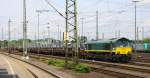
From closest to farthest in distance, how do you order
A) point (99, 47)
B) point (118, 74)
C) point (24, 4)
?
point (118, 74) → point (99, 47) → point (24, 4)

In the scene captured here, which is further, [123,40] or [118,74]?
[123,40]

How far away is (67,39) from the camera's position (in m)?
32.8

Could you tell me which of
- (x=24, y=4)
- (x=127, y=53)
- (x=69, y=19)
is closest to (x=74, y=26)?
(x=69, y=19)

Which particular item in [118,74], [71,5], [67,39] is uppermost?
[71,5]

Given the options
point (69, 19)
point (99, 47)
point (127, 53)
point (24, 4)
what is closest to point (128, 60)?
point (127, 53)

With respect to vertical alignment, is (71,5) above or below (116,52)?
above

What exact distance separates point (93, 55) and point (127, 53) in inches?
371

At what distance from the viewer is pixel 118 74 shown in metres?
26.7

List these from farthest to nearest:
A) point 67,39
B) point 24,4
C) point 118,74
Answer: point 24,4, point 67,39, point 118,74

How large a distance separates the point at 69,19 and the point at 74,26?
105cm

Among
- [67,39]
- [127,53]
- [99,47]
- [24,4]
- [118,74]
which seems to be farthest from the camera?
[24,4]

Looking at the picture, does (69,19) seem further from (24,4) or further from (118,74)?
(24,4)

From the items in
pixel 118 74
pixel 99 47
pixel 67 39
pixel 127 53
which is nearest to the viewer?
pixel 118 74

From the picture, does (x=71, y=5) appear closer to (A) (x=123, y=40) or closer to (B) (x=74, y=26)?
(B) (x=74, y=26)
